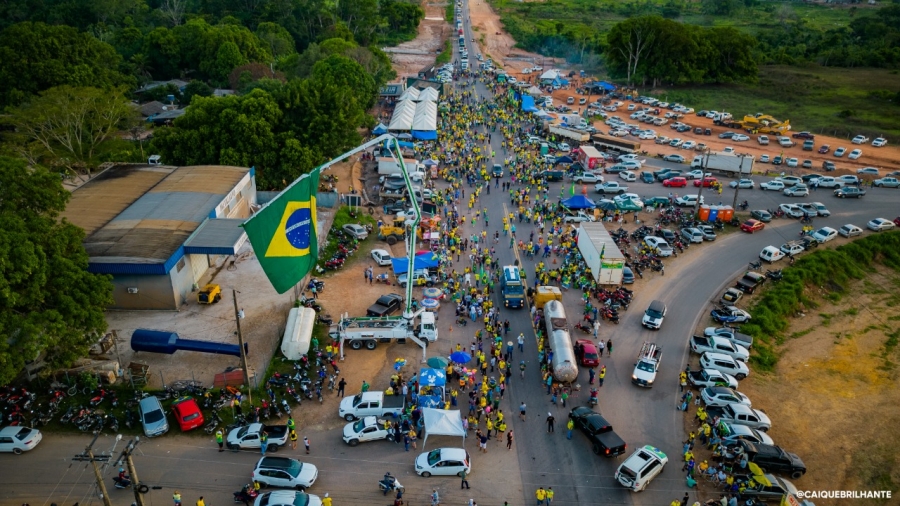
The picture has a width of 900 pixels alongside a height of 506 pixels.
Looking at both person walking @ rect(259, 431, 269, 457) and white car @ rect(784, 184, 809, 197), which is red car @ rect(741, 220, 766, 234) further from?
person walking @ rect(259, 431, 269, 457)

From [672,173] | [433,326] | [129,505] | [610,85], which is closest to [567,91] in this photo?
[610,85]

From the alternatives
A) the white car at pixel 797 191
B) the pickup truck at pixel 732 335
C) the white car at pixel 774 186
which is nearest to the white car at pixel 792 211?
the white car at pixel 797 191

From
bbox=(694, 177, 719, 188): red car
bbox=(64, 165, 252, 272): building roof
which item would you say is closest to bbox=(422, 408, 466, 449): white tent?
bbox=(64, 165, 252, 272): building roof

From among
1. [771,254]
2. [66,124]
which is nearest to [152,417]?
[66,124]

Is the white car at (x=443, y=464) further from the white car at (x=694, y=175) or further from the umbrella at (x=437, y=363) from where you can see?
the white car at (x=694, y=175)

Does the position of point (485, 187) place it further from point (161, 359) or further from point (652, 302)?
point (161, 359)
